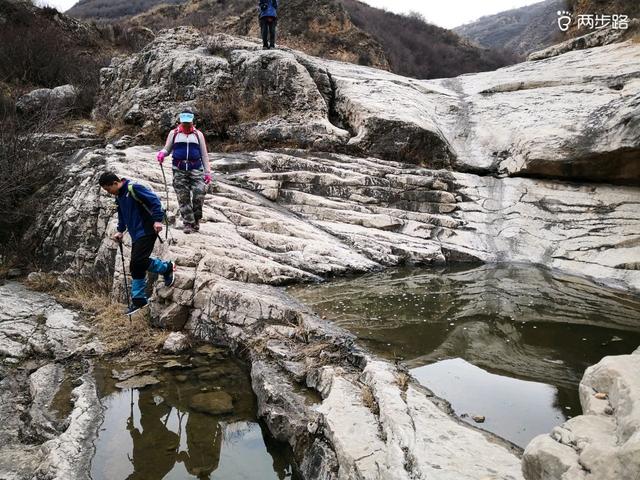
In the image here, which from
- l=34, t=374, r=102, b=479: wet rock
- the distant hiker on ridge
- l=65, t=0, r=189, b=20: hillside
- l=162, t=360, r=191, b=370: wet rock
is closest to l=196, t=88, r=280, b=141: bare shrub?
the distant hiker on ridge

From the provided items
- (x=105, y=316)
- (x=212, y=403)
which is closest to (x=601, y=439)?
(x=212, y=403)

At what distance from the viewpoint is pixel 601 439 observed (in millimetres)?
2514

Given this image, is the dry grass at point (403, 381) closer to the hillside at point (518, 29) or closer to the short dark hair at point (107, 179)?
the short dark hair at point (107, 179)

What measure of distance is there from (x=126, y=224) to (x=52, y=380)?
2.23 m

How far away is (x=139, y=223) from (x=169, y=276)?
898mm

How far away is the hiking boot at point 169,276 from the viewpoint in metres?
6.87

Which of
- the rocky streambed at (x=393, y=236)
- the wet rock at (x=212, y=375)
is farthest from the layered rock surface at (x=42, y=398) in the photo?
the wet rock at (x=212, y=375)

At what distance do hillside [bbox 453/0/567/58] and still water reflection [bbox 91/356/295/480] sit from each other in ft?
153

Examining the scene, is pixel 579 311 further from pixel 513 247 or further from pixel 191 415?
pixel 191 415

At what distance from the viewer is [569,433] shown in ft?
8.75

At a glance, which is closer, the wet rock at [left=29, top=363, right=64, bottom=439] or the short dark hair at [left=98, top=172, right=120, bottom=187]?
the wet rock at [left=29, top=363, right=64, bottom=439]

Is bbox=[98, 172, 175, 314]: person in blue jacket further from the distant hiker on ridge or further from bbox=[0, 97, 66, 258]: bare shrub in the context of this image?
bbox=[0, 97, 66, 258]: bare shrub

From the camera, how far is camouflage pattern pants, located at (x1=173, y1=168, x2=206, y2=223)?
25.8ft

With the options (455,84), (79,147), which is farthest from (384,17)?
(79,147)
